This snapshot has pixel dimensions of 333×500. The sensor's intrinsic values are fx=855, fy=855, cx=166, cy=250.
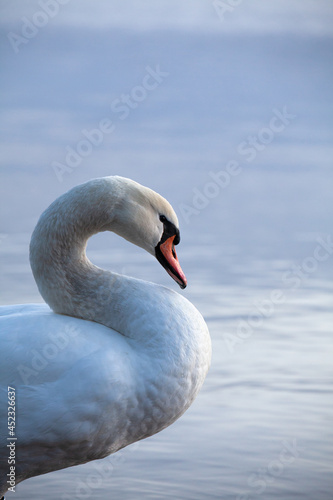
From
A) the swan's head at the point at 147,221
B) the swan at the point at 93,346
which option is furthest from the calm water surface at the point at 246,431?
the swan's head at the point at 147,221

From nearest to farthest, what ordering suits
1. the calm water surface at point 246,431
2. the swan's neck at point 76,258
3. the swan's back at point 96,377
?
the swan's back at point 96,377 → the swan's neck at point 76,258 → the calm water surface at point 246,431

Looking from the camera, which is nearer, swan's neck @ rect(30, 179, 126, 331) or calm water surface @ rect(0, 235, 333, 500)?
swan's neck @ rect(30, 179, 126, 331)

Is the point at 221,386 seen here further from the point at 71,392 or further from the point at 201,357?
the point at 71,392

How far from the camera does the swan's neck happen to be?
2992 mm

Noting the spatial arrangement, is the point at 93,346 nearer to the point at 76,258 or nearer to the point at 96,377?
the point at 96,377

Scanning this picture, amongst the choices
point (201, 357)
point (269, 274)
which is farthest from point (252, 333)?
point (201, 357)

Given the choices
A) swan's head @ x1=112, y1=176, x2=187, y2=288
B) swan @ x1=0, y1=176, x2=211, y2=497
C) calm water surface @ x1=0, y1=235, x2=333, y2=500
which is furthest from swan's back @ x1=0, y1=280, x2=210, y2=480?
calm water surface @ x1=0, y1=235, x2=333, y2=500

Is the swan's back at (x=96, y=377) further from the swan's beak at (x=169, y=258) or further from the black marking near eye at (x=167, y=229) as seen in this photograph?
the black marking near eye at (x=167, y=229)

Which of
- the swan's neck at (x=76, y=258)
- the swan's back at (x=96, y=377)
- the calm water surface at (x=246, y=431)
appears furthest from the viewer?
the calm water surface at (x=246, y=431)

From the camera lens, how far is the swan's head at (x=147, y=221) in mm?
3025

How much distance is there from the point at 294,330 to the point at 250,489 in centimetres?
187

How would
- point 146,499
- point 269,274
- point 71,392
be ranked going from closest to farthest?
point 71,392, point 146,499, point 269,274

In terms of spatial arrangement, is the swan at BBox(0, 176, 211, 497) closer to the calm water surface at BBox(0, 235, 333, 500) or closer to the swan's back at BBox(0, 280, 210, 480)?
the swan's back at BBox(0, 280, 210, 480)

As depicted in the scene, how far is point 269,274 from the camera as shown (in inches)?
270
